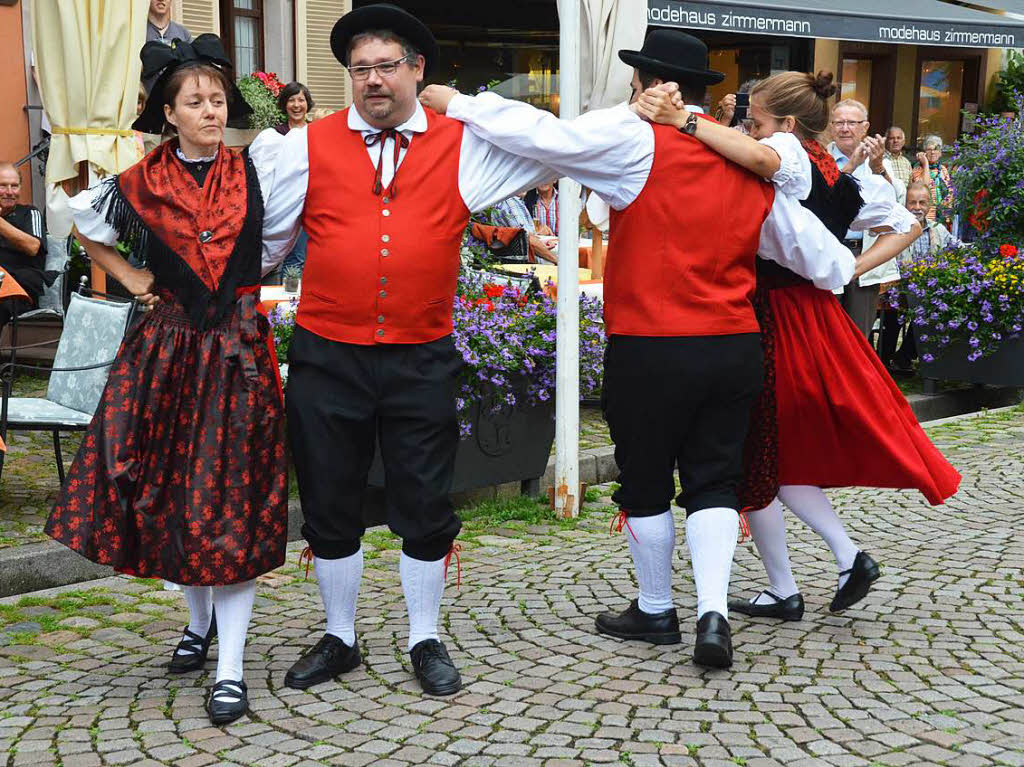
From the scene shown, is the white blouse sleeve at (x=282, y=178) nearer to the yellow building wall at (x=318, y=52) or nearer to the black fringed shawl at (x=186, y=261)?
the black fringed shawl at (x=186, y=261)

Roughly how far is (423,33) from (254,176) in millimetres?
624

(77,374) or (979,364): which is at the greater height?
(77,374)

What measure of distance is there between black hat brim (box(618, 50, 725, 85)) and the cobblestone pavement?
1769 millimetres

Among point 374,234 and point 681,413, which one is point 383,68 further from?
point 681,413

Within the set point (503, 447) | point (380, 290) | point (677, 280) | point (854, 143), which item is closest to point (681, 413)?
point (677, 280)

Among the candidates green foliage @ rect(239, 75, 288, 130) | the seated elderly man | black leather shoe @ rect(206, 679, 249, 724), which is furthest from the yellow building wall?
black leather shoe @ rect(206, 679, 249, 724)

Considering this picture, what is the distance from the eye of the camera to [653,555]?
4.22 meters

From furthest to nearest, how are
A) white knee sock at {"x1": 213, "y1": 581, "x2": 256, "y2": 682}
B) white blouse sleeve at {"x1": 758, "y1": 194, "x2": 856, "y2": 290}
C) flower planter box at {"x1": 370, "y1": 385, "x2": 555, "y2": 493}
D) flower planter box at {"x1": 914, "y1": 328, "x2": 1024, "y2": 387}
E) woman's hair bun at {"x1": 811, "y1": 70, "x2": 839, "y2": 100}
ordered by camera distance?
flower planter box at {"x1": 914, "y1": 328, "x2": 1024, "y2": 387} → flower planter box at {"x1": 370, "y1": 385, "x2": 555, "y2": 493} → woman's hair bun at {"x1": 811, "y1": 70, "x2": 839, "y2": 100} → white blouse sleeve at {"x1": 758, "y1": 194, "x2": 856, "y2": 290} → white knee sock at {"x1": 213, "y1": 581, "x2": 256, "y2": 682}

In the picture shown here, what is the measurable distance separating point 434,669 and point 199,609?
75 cm

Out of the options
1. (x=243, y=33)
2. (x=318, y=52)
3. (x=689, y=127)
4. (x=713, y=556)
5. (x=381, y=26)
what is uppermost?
(x=243, y=33)

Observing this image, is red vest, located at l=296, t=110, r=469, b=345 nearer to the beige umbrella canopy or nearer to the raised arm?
the raised arm

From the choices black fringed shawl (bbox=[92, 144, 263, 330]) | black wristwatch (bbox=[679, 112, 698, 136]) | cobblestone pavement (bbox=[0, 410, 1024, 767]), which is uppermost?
black wristwatch (bbox=[679, 112, 698, 136])

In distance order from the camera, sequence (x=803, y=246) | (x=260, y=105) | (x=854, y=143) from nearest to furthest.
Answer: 1. (x=803, y=246)
2. (x=854, y=143)
3. (x=260, y=105)

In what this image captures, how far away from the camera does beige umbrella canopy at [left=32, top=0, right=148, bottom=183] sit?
744 centimetres
